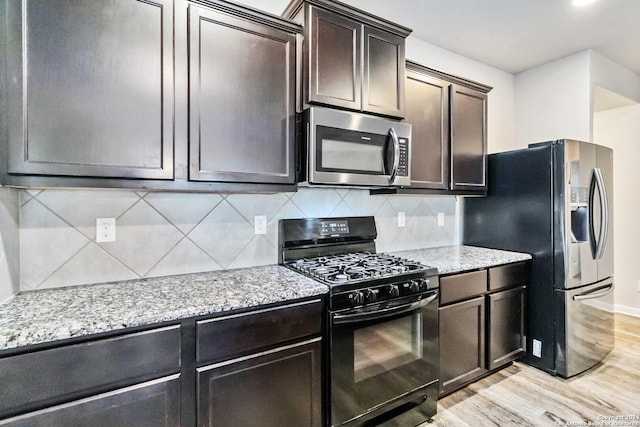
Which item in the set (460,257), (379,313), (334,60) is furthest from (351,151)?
(460,257)

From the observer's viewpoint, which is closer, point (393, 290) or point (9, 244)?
point (9, 244)

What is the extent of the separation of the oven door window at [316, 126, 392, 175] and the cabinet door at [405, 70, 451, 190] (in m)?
0.43

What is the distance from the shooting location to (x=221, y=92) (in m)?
1.57

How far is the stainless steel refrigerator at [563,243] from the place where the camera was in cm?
236

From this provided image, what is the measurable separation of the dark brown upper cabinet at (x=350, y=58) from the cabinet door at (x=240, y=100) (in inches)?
4.7

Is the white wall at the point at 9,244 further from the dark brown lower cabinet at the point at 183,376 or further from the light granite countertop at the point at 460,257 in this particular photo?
the light granite countertop at the point at 460,257

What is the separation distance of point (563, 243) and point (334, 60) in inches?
83.6

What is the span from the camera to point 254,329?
1.37m

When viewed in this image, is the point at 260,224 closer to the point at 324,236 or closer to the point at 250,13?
the point at 324,236

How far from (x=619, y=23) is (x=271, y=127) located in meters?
3.02

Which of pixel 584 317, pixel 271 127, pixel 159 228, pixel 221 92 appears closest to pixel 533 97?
pixel 584 317

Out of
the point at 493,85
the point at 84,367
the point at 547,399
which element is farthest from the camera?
the point at 493,85

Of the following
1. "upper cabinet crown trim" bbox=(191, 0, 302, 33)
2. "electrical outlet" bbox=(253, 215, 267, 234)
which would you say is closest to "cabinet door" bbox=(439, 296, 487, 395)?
"electrical outlet" bbox=(253, 215, 267, 234)

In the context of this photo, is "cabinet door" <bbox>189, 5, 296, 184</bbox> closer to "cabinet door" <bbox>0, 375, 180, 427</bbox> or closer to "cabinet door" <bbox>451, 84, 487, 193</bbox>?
"cabinet door" <bbox>0, 375, 180, 427</bbox>
